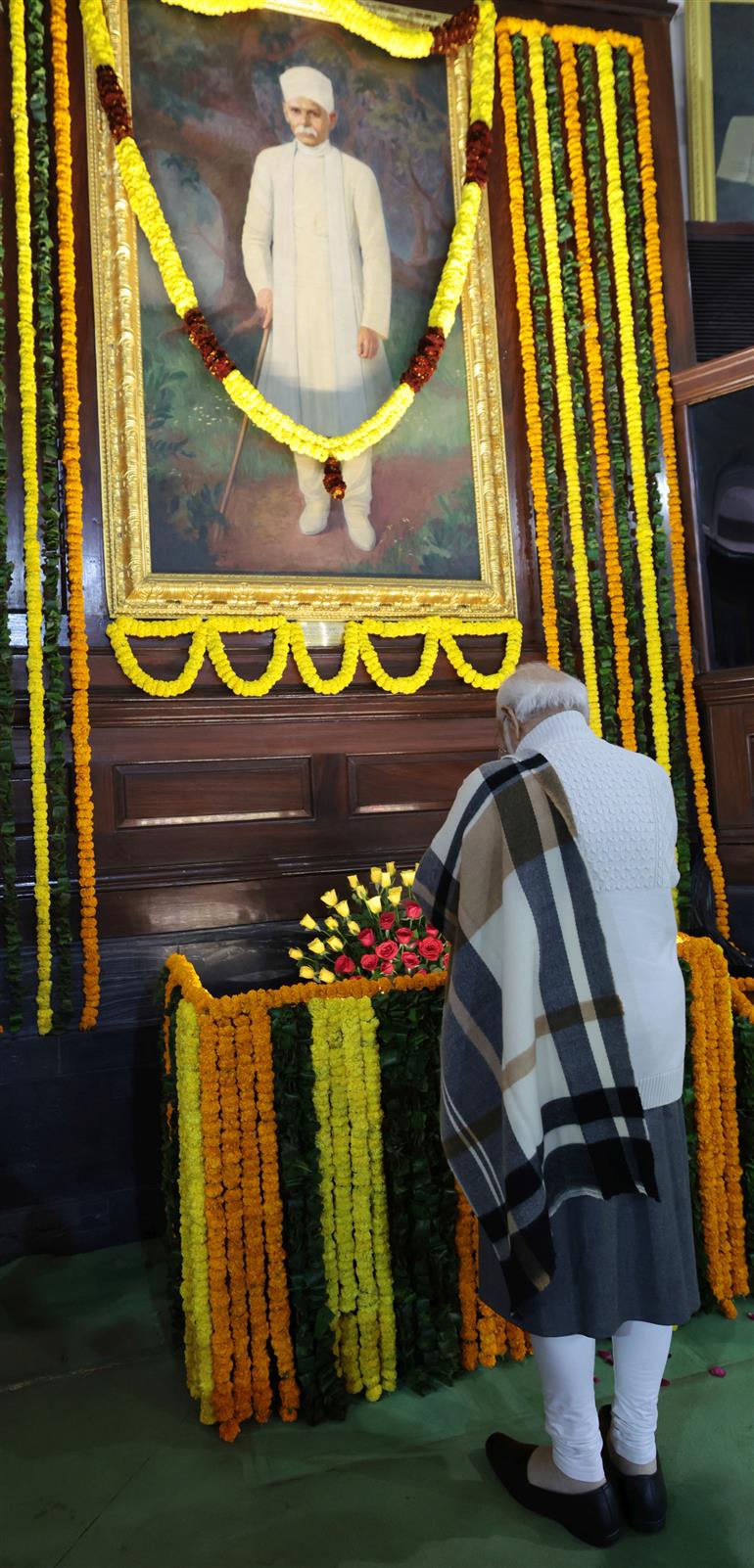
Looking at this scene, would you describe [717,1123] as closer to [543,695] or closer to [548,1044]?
[548,1044]

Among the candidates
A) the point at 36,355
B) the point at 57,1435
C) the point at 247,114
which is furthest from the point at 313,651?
the point at 57,1435

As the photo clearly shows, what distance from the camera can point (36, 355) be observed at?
3.97 metres

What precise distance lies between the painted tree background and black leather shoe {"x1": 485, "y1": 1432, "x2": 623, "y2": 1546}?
123 inches

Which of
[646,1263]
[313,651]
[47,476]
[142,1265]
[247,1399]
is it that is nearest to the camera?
[646,1263]

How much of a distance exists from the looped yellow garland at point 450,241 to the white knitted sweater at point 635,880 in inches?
102

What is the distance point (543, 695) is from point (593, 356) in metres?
3.12

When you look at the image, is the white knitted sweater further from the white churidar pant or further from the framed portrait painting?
the framed portrait painting

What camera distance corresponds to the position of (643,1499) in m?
2.18

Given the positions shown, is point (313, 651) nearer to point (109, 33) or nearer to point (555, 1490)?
point (109, 33)

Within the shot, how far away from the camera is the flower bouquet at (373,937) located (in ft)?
11.4

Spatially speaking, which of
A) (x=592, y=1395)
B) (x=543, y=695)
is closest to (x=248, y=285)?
(x=543, y=695)

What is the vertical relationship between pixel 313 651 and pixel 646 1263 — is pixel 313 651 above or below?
above

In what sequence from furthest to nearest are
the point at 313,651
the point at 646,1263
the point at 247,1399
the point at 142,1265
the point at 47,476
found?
the point at 313,651 → the point at 47,476 → the point at 142,1265 → the point at 247,1399 → the point at 646,1263

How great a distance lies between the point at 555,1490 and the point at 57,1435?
3.94ft
